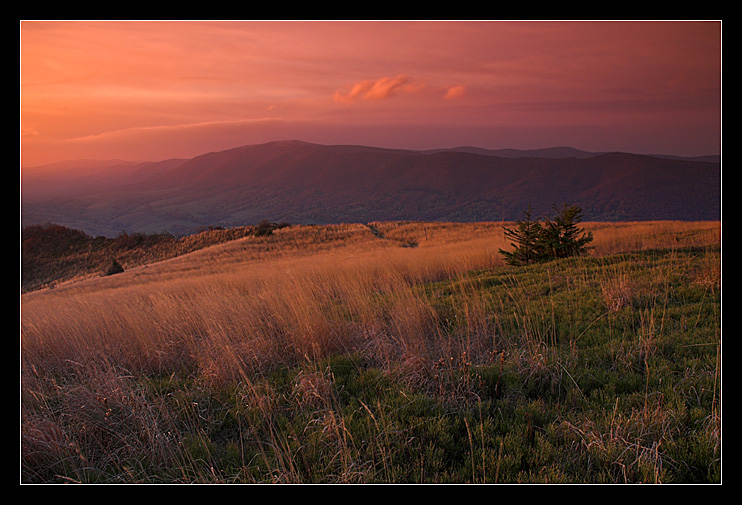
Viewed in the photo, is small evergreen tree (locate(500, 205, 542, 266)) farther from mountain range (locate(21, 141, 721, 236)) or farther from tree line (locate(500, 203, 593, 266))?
mountain range (locate(21, 141, 721, 236))

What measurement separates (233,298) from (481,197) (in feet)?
485

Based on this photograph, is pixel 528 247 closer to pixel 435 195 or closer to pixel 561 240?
pixel 561 240

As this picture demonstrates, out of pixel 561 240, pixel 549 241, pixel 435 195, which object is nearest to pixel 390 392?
pixel 549 241

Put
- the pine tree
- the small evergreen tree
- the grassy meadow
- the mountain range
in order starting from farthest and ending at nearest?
the mountain range, the small evergreen tree, the pine tree, the grassy meadow

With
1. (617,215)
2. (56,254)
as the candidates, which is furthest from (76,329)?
(617,215)

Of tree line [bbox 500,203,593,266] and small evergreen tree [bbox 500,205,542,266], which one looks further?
small evergreen tree [bbox 500,205,542,266]

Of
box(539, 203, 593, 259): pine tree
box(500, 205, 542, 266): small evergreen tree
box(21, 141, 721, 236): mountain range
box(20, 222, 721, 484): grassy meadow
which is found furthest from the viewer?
box(21, 141, 721, 236): mountain range

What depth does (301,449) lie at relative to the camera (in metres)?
3.40

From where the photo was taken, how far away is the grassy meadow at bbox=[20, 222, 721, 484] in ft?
10.3

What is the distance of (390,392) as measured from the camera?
4.16 metres

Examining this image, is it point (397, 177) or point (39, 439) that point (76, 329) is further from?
point (397, 177)

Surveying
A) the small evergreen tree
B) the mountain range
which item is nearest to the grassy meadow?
the small evergreen tree

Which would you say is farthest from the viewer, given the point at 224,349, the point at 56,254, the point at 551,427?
the point at 56,254

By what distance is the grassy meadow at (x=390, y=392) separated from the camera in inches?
123
